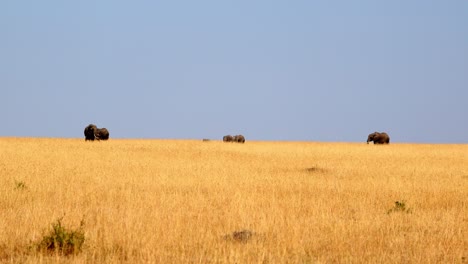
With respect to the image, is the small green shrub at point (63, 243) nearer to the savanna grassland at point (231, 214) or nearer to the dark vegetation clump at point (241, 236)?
the savanna grassland at point (231, 214)

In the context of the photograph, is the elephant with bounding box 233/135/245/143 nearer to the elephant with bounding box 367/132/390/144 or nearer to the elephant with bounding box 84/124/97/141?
the elephant with bounding box 367/132/390/144

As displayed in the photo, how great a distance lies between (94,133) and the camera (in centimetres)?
5719

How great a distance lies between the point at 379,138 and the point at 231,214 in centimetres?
5369

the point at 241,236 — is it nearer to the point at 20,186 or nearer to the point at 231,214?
the point at 231,214

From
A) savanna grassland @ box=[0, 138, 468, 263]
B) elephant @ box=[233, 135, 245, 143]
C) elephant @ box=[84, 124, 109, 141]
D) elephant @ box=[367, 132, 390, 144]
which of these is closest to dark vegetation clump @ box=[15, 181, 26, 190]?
savanna grassland @ box=[0, 138, 468, 263]

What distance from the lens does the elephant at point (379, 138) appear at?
6419cm

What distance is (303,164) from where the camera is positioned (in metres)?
30.6

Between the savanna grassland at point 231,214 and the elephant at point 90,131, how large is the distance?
31638 mm

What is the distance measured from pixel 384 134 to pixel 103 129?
29645mm

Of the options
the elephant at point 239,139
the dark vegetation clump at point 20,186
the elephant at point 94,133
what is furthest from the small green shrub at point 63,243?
the elephant at point 239,139

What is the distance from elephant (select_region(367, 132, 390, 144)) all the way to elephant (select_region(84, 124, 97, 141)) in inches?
1141

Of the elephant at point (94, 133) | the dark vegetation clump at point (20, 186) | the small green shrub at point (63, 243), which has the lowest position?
the small green shrub at point (63, 243)

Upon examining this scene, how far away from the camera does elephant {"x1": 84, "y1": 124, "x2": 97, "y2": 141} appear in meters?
56.8

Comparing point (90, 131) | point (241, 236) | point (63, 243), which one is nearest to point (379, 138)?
point (90, 131)
